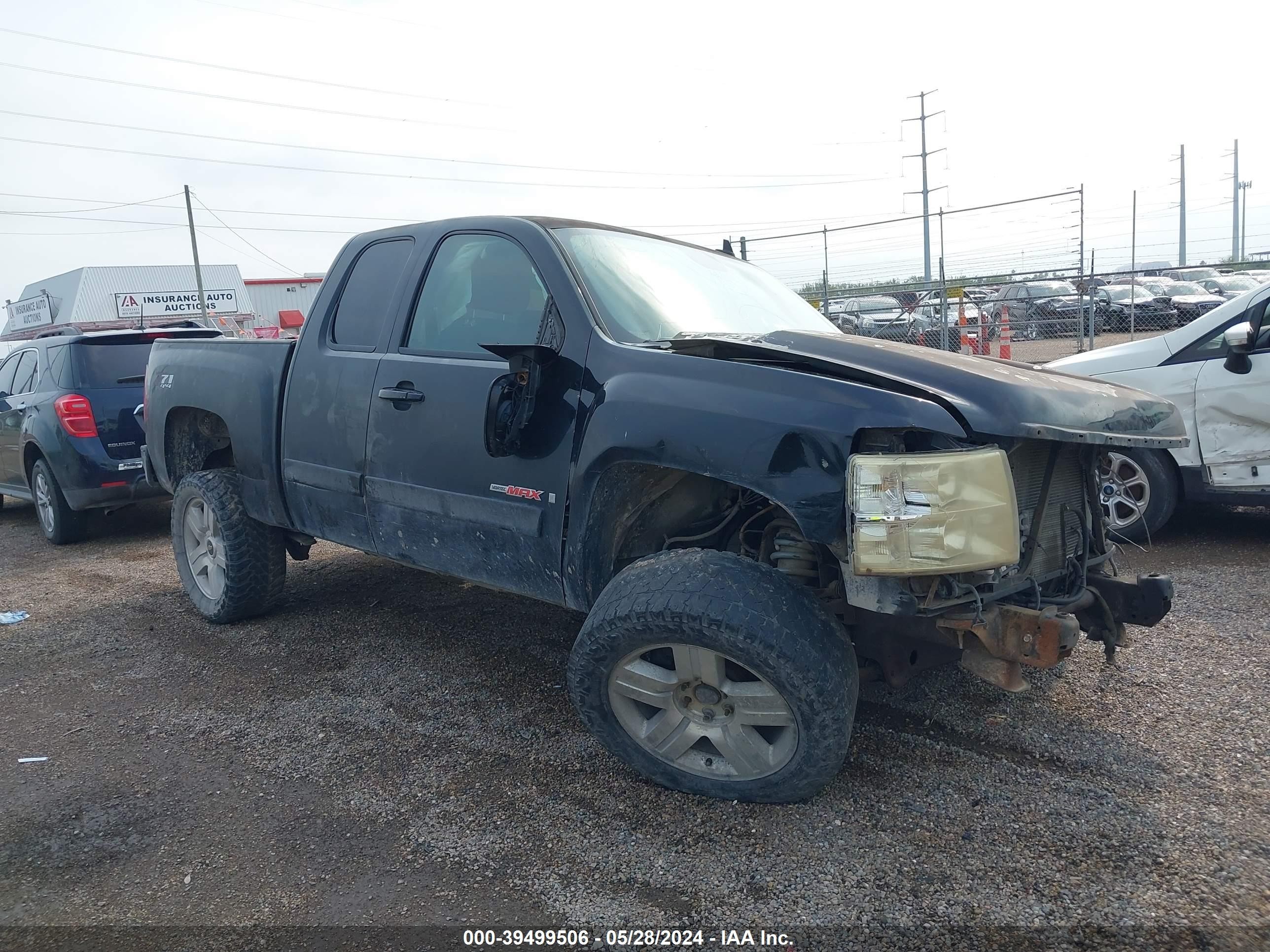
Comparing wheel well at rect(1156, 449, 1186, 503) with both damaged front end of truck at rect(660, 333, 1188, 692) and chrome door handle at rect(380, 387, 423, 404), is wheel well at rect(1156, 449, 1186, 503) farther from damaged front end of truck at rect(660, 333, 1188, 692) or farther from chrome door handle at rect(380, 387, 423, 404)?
chrome door handle at rect(380, 387, 423, 404)

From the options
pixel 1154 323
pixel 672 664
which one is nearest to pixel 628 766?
pixel 672 664

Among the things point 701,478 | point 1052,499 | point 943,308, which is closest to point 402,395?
point 701,478

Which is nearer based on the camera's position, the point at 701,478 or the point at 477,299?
the point at 701,478

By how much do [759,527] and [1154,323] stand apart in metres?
18.6

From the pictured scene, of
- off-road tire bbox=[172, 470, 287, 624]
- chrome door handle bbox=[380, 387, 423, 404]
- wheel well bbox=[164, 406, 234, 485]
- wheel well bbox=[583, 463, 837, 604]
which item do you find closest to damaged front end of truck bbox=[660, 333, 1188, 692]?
wheel well bbox=[583, 463, 837, 604]

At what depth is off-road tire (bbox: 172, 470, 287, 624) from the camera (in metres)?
4.83

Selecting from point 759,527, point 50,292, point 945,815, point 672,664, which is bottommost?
point 945,815

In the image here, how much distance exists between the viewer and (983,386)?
8.74 feet

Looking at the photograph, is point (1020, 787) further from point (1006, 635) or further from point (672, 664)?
point (672, 664)

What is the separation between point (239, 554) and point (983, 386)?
Answer: 12.5ft

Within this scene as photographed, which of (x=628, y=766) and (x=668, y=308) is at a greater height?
(x=668, y=308)

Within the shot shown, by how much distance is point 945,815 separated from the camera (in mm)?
2840

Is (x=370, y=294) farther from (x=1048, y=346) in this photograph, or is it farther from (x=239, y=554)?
(x=1048, y=346)

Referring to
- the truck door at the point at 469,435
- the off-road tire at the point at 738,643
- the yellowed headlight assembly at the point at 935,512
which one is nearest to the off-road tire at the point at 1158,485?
the yellowed headlight assembly at the point at 935,512
